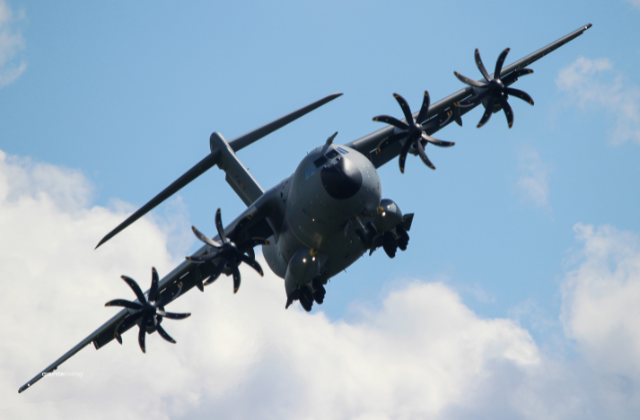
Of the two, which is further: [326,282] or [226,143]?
[226,143]

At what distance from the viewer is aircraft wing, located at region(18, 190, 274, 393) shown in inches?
1036

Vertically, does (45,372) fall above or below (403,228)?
above

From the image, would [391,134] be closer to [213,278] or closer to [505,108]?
[505,108]

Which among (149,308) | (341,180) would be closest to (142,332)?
(149,308)

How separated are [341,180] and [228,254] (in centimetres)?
666

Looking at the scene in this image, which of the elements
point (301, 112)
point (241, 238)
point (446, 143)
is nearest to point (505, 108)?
point (446, 143)

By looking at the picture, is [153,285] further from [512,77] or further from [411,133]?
[512,77]

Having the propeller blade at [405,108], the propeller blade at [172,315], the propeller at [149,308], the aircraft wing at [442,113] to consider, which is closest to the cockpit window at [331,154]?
the aircraft wing at [442,113]

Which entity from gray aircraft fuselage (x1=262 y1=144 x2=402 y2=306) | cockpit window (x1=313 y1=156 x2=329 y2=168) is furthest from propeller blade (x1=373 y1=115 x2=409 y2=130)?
cockpit window (x1=313 y1=156 x2=329 y2=168)

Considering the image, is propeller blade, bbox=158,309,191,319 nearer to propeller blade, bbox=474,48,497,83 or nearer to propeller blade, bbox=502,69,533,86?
propeller blade, bbox=474,48,497,83

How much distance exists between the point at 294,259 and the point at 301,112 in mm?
8734

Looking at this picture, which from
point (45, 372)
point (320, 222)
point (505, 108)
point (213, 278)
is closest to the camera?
point (320, 222)

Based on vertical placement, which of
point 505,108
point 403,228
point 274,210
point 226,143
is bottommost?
point 403,228

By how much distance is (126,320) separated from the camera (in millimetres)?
27797
